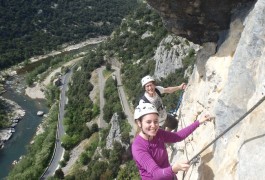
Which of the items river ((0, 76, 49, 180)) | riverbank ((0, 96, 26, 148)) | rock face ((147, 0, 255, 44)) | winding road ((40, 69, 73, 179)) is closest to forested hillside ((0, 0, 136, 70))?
river ((0, 76, 49, 180))

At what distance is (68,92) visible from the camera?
74812 millimetres

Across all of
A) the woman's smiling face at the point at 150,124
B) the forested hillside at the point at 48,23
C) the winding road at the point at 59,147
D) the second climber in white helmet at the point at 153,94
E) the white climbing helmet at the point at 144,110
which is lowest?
the forested hillside at the point at 48,23

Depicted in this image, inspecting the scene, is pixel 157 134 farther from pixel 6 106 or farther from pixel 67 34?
pixel 67 34

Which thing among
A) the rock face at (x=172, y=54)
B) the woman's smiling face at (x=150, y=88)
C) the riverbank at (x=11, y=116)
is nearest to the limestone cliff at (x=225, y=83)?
the woman's smiling face at (x=150, y=88)

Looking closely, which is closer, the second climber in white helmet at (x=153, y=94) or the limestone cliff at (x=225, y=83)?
the limestone cliff at (x=225, y=83)

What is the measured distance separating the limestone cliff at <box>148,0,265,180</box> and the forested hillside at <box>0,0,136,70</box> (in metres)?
100

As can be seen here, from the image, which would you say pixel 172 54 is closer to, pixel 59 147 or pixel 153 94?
pixel 59 147

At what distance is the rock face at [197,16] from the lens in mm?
7980

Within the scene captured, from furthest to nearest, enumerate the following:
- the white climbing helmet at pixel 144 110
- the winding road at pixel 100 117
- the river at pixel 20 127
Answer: the river at pixel 20 127 → the winding road at pixel 100 117 → the white climbing helmet at pixel 144 110

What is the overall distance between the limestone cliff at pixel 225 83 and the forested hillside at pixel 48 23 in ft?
328

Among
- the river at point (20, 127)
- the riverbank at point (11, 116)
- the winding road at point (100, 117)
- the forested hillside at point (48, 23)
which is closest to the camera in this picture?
the winding road at point (100, 117)

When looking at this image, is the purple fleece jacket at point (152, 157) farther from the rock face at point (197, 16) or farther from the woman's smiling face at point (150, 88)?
the rock face at point (197, 16)

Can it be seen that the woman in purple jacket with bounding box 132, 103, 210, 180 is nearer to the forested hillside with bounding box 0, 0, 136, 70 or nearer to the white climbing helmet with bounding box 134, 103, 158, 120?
the white climbing helmet with bounding box 134, 103, 158, 120

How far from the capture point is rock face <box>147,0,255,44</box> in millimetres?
7980
